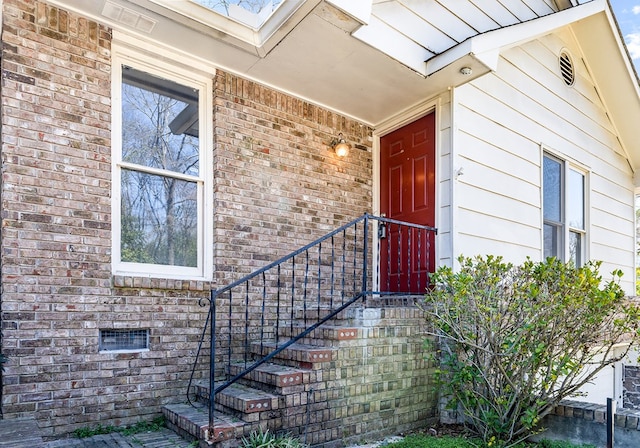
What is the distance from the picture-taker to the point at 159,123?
4270 mm

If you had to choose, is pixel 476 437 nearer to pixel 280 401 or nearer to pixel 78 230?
pixel 280 401

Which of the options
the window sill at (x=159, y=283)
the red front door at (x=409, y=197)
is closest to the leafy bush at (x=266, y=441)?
the window sill at (x=159, y=283)

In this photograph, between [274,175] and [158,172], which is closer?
[158,172]

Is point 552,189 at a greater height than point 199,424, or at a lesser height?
greater

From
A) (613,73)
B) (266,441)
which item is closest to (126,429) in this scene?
(266,441)

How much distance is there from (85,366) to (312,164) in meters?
3.03

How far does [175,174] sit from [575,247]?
19.0 ft

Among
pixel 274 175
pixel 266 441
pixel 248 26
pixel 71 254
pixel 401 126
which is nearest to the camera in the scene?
pixel 266 441

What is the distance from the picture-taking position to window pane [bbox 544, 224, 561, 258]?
6172 mm

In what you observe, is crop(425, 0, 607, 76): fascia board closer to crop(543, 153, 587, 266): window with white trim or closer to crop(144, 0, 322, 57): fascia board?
crop(144, 0, 322, 57): fascia board

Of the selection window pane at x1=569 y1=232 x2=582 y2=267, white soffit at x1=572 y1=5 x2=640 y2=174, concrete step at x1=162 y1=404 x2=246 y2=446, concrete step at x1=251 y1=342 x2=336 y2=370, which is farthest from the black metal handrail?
white soffit at x1=572 y1=5 x2=640 y2=174

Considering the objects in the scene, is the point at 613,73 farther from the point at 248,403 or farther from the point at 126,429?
the point at 126,429

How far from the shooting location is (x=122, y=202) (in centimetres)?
397

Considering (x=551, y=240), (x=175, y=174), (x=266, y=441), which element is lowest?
(x=266, y=441)
